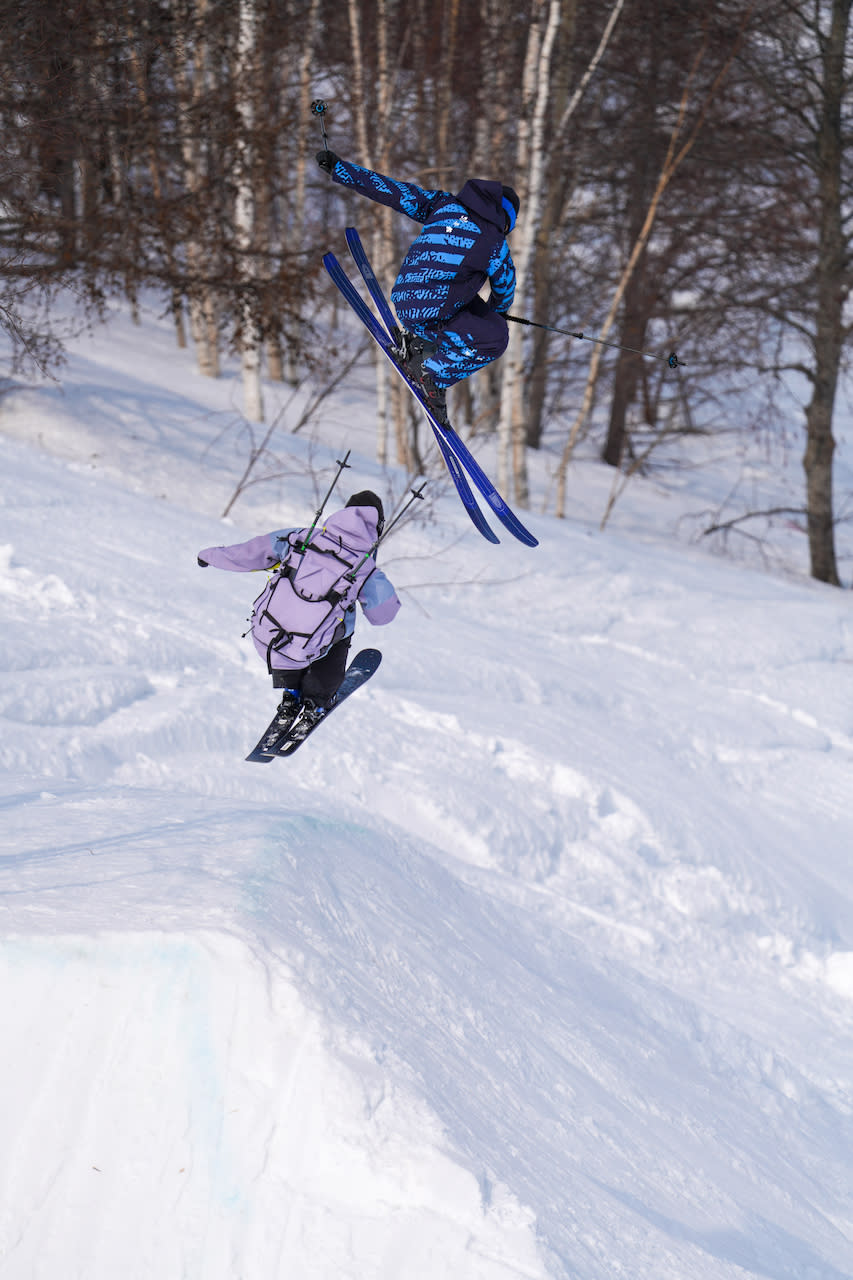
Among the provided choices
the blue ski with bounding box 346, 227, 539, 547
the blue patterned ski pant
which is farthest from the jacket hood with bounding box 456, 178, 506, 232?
the blue ski with bounding box 346, 227, 539, 547

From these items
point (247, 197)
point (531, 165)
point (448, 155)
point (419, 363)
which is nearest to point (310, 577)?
point (419, 363)

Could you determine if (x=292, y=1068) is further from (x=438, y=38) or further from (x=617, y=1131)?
(x=438, y=38)

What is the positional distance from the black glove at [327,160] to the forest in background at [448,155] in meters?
2.28

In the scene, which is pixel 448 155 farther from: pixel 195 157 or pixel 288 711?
pixel 288 711

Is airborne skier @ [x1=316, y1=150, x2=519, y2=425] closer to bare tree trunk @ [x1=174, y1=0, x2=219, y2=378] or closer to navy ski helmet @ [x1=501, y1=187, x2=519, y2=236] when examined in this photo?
navy ski helmet @ [x1=501, y1=187, x2=519, y2=236]

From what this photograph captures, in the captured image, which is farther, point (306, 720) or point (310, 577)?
point (306, 720)

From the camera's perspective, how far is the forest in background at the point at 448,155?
25.7 feet

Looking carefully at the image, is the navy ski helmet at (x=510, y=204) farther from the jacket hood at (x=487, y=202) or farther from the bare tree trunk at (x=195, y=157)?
the bare tree trunk at (x=195, y=157)

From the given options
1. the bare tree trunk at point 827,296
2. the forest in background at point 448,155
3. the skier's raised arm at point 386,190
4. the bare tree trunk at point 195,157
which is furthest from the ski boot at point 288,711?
the bare tree trunk at point 827,296

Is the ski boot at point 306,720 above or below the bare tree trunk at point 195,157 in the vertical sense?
below

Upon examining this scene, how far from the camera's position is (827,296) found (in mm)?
12359

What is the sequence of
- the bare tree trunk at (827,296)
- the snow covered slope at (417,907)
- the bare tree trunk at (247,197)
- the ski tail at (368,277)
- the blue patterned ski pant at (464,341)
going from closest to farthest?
the snow covered slope at (417,907) → the blue patterned ski pant at (464,341) → the ski tail at (368,277) → the bare tree trunk at (247,197) → the bare tree trunk at (827,296)

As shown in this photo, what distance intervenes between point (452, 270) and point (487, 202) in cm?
27

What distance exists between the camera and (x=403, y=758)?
657 cm
